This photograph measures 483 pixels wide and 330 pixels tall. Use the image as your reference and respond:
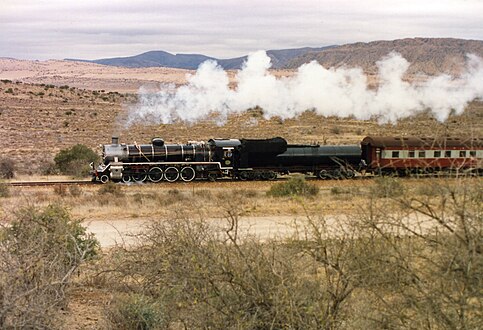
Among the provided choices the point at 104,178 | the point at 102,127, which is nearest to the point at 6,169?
the point at 104,178

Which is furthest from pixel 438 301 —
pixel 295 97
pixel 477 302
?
pixel 295 97

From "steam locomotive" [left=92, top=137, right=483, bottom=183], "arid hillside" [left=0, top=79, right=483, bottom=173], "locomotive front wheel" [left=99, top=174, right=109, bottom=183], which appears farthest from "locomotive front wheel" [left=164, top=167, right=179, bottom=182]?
"arid hillside" [left=0, top=79, right=483, bottom=173]

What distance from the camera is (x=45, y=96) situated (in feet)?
313

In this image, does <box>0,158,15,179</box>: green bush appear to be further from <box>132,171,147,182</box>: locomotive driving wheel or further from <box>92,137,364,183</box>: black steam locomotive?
<box>132,171,147,182</box>: locomotive driving wheel

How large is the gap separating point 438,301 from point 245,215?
18675 millimetres

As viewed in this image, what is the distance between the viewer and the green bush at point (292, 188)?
32.0 m

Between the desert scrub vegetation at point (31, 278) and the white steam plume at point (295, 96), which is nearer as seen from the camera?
the desert scrub vegetation at point (31, 278)

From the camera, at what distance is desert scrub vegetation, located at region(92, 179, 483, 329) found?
8445mm

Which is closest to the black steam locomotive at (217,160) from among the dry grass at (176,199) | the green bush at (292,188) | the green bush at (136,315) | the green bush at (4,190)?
the dry grass at (176,199)

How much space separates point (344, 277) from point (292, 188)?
72.2 ft

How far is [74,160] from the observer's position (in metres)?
42.6

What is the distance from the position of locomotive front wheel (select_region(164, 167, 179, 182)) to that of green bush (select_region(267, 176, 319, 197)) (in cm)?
597

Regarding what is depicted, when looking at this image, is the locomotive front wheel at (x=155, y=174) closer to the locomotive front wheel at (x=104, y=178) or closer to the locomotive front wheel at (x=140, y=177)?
the locomotive front wheel at (x=140, y=177)

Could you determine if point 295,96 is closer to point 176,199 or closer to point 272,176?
point 272,176
